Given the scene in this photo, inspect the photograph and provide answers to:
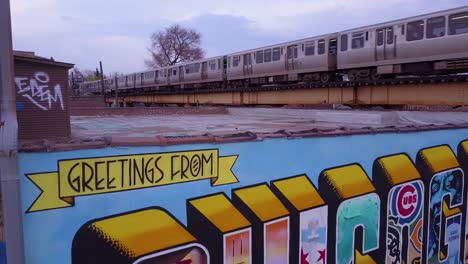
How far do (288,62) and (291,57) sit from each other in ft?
1.46

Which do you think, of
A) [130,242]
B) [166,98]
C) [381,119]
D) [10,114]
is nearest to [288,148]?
[130,242]

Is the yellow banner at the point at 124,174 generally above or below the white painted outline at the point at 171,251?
above

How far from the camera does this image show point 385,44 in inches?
742

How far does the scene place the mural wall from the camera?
9.12 feet

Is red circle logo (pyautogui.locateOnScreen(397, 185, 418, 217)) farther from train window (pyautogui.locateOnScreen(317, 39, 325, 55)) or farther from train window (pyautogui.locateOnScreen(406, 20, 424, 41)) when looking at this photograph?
train window (pyautogui.locateOnScreen(317, 39, 325, 55))

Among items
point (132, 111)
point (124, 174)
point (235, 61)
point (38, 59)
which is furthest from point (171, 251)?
point (235, 61)

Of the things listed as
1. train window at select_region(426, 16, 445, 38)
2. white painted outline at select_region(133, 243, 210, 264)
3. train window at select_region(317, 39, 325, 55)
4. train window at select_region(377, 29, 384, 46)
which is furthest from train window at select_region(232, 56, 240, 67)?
white painted outline at select_region(133, 243, 210, 264)

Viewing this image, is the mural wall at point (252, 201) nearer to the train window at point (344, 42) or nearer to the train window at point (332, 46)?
the train window at point (344, 42)

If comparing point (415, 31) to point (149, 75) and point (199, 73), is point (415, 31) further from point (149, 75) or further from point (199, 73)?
point (149, 75)

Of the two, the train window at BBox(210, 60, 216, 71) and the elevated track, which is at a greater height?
the train window at BBox(210, 60, 216, 71)

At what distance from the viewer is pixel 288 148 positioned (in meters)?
3.95

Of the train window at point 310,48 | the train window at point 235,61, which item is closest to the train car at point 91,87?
the train window at point 235,61

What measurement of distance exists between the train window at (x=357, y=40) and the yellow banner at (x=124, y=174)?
18774 millimetres

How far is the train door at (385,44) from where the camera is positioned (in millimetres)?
18516
